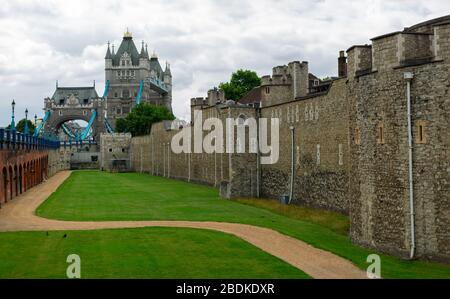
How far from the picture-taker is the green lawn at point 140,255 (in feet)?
50.5

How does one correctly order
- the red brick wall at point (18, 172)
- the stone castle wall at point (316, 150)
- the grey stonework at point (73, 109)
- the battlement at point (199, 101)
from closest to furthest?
the stone castle wall at point (316, 150) < the red brick wall at point (18, 172) < the battlement at point (199, 101) < the grey stonework at point (73, 109)

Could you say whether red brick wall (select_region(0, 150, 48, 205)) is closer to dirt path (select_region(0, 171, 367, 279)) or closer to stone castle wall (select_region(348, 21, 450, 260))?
dirt path (select_region(0, 171, 367, 279))

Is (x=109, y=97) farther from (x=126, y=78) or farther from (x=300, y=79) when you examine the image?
(x=300, y=79)

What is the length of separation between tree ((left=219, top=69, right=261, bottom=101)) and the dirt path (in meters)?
51.2

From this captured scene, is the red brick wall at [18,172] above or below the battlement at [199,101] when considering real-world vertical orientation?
below

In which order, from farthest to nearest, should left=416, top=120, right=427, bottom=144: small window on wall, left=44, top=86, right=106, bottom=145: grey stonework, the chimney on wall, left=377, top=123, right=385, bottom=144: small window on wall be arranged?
left=44, top=86, right=106, bottom=145: grey stonework → the chimney on wall → left=377, top=123, right=385, bottom=144: small window on wall → left=416, top=120, right=427, bottom=144: small window on wall

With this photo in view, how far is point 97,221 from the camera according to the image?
27.2m

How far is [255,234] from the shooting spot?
74.6 ft

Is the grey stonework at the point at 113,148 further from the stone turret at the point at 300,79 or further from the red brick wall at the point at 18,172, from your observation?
the stone turret at the point at 300,79

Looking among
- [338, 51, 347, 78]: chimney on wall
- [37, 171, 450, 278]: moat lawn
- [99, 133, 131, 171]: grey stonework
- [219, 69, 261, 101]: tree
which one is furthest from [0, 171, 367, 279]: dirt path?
[99, 133, 131, 171]: grey stonework

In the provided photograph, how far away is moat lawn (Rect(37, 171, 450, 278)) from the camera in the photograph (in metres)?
16.8

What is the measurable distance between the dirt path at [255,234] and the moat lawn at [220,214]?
0.60 metres

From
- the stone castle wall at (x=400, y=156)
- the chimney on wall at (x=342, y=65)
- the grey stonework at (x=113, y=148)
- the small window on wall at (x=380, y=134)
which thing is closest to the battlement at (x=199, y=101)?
the chimney on wall at (x=342, y=65)

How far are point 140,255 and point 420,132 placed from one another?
932 centimetres
